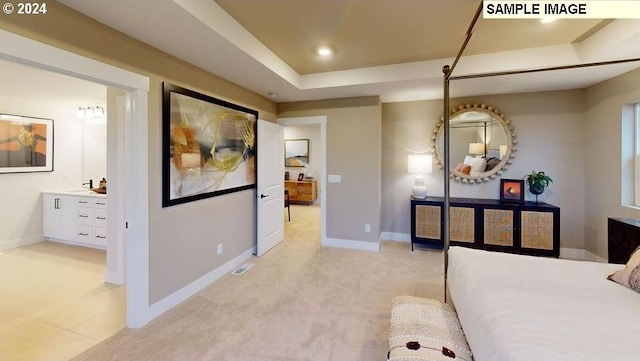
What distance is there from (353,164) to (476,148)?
189 cm

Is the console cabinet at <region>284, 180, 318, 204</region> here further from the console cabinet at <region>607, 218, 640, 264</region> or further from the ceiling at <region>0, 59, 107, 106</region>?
the console cabinet at <region>607, 218, 640, 264</region>

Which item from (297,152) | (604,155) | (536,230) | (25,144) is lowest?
(536,230)

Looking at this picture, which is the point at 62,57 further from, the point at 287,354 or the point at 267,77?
the point at 287,354

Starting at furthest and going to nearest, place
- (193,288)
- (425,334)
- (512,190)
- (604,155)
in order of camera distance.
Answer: (512,190), (604,155), (193,288), (425,334)

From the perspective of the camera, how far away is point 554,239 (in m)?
3.45

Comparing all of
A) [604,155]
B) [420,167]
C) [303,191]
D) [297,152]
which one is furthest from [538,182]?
[297,152]

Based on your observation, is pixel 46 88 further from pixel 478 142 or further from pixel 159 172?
pixel 478 142

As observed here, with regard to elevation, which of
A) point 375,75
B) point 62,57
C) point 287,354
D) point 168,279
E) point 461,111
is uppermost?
point 375,75

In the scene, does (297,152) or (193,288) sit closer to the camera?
(193,288)

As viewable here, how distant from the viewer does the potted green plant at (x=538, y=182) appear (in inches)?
144

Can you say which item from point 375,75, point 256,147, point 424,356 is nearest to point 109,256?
point 256,147

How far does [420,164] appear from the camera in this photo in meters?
4.15

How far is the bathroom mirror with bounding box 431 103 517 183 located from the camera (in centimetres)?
395

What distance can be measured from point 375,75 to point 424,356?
9.96 feet
